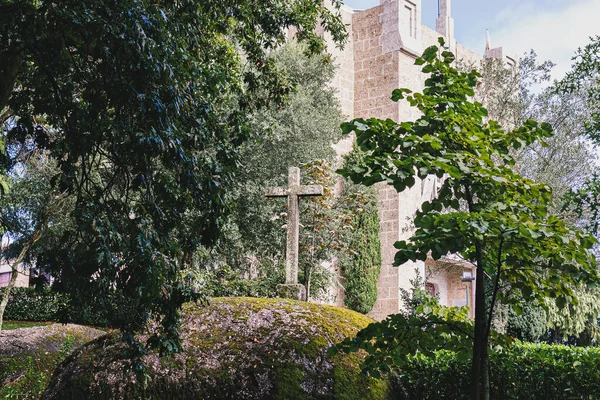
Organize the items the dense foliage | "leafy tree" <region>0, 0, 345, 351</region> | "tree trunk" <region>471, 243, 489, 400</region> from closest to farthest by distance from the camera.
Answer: "tree trunk" <region>471, 243, 489, 400</region> < "leafy tree" <region>0, 0, 345, 351</region> < the dense foliage

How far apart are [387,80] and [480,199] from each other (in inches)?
701

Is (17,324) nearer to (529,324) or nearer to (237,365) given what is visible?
(237,365)

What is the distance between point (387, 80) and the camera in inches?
Result: 864

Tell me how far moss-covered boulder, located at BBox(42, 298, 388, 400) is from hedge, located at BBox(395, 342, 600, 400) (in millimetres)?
387

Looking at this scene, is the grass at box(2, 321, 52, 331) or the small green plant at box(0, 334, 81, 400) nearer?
the small green plant at box(0, 334, 81, 400)

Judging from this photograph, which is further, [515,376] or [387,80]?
[387,80]

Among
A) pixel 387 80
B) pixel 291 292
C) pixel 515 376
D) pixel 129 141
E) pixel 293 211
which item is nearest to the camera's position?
pixel 129 141

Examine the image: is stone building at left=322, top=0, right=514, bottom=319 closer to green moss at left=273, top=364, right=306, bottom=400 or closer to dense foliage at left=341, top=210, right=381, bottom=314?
→ dense foliage at left=341, top=210, right=381, bottom=314

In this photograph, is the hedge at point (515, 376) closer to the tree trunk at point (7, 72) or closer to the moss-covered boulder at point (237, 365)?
the moss-covered boulder at point (237, 365)

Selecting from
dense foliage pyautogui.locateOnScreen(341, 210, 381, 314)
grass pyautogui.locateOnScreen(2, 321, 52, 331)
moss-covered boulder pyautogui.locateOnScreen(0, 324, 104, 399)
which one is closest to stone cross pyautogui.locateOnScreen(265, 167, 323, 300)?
moss-covered boulder pyautogui.locateOnScreen(0, 324, 104, 399)

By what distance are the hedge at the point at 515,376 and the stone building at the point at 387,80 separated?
1370 cm

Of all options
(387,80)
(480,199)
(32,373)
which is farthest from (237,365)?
(387,80)

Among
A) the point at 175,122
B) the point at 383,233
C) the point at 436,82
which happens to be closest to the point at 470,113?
the point at 436,82

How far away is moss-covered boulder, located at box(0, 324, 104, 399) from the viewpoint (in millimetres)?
8938
